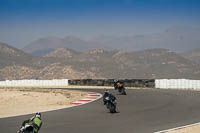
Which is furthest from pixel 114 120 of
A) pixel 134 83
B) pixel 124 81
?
pixel 124 81

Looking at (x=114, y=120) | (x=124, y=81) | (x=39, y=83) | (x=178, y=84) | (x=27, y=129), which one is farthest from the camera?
(x=39, y=83)

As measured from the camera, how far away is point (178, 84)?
3806cm

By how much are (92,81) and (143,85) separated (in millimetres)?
8143

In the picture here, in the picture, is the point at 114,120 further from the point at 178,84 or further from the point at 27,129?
Result: the point at 178,84

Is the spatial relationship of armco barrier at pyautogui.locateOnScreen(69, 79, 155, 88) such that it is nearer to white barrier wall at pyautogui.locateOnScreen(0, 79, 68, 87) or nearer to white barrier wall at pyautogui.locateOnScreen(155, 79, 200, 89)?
white barrier wall at pyautogui.locateOnScreen(155, 79, 200, 89)

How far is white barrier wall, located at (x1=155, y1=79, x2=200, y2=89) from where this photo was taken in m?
36.6

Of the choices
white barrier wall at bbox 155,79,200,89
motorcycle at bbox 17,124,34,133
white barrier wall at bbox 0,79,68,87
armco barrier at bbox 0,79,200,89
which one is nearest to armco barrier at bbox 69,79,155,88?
armco barrier at bbox 0,79,200,89

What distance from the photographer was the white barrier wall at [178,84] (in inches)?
1442

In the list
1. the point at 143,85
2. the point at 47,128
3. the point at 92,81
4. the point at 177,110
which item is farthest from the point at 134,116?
the point at 92,81

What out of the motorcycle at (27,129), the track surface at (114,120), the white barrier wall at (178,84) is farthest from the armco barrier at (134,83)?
the motorcycle at (27,129)

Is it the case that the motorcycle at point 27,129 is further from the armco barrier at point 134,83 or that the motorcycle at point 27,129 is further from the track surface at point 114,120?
the armco barrier at point 134,83

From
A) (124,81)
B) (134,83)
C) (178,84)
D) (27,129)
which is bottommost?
(27,129)

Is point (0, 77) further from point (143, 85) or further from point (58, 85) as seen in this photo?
point (143, 85)

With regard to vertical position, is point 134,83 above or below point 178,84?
above
